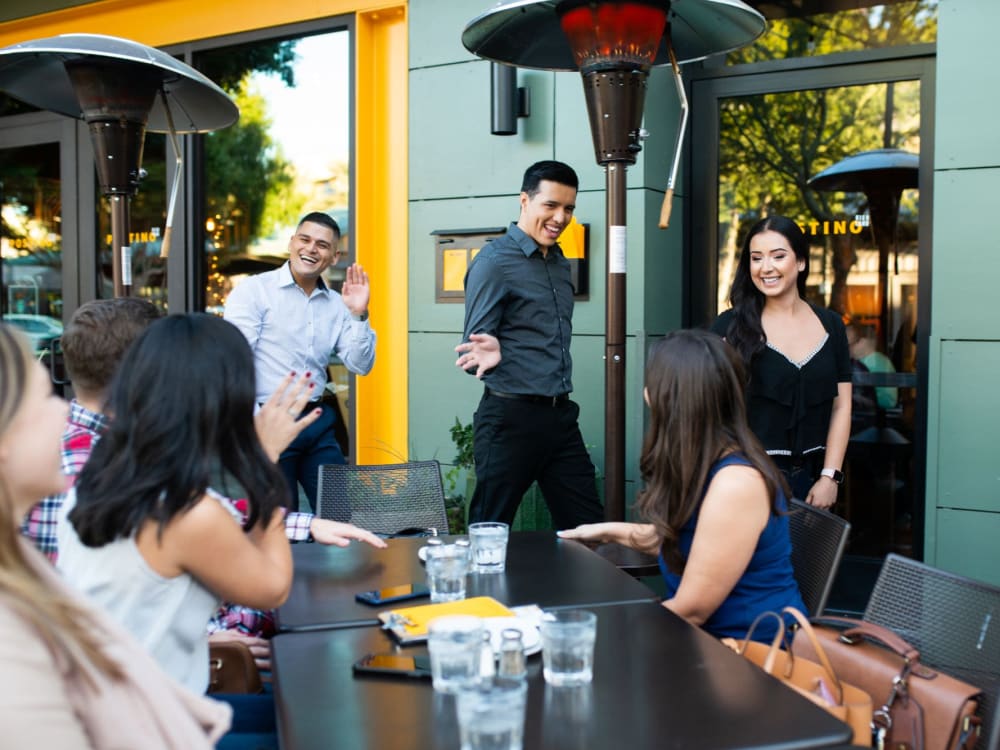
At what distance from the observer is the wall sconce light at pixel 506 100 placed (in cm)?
505

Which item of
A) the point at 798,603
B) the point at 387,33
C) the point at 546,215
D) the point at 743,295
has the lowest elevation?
the point at 798,603

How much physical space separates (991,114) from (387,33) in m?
3.27

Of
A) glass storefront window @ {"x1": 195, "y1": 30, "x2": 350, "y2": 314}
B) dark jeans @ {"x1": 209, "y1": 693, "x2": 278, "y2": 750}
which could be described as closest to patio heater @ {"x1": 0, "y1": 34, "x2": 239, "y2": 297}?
glass storefront window @ {"x1": 195, "y1": 30, "x2": 350, "y2": 314}

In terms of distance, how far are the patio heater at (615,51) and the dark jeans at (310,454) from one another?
153 cm

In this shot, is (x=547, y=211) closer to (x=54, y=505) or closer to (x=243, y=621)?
(x=243, y=621)

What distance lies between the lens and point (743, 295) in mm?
3787

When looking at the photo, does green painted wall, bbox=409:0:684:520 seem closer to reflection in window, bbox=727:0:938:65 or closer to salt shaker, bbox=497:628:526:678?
reflection in window, bbox=727:0:938:65

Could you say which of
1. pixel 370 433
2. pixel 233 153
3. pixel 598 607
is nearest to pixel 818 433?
pixel 598 607

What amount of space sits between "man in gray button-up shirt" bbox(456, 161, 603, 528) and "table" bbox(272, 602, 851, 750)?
1.97 m

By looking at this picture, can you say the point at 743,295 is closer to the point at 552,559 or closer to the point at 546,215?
the point at 546,215

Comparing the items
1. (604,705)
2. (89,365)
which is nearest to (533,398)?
(89,365)

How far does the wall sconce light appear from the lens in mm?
5051

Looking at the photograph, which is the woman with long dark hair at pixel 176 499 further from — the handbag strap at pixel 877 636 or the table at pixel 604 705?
the handbag strap at pixel 877 636

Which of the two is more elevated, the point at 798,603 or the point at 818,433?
the point at 818,433
